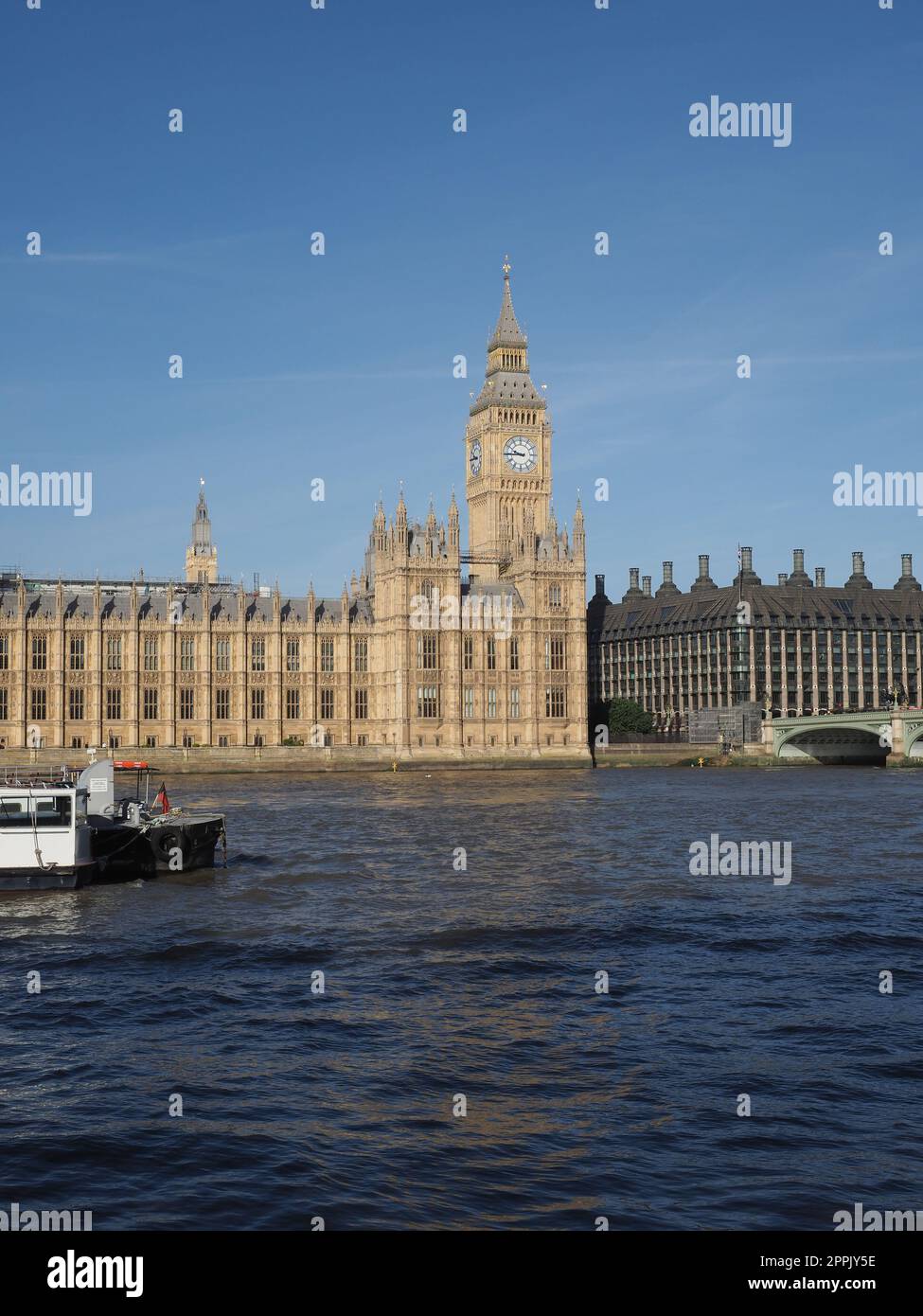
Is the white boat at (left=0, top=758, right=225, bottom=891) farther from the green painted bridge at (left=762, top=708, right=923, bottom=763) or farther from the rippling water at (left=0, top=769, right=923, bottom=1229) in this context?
the green painted bridge at (left=762, top=708, right=923, bottom=763)

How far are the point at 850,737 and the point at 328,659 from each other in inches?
2047

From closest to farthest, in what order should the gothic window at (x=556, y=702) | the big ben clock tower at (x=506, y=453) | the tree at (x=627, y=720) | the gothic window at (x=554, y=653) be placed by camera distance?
the gothic window at (x=556, y=702)
the gothic window at (x=554, y=653)
the tree at (x=627, y=720)
the big ben clock tower at (x=506, y=453)

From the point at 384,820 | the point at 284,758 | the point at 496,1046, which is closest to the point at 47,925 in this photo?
the point at 496,1046

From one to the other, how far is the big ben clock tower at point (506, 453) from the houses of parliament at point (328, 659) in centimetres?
1175

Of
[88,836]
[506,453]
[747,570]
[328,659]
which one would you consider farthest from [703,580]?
[88,836]

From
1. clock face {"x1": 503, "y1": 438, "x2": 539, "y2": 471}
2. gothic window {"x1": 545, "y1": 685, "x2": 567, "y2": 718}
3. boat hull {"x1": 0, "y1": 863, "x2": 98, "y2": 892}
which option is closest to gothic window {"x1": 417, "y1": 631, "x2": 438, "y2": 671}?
gothic window {"x1": 545, "y1": 685, "x2": 567, "y2": 718}

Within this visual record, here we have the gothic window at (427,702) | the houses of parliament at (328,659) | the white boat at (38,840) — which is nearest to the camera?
the white boat at (38,840)

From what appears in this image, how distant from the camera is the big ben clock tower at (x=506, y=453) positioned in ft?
503

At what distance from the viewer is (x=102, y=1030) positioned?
2245 cm

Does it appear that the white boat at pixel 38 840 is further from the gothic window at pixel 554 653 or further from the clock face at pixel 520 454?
the clock face at pixel 520 454

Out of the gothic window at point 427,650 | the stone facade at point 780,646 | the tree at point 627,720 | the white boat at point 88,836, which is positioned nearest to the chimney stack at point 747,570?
the stone facade at point 780,646

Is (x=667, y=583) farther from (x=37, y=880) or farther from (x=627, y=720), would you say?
(x=37, y=880)
